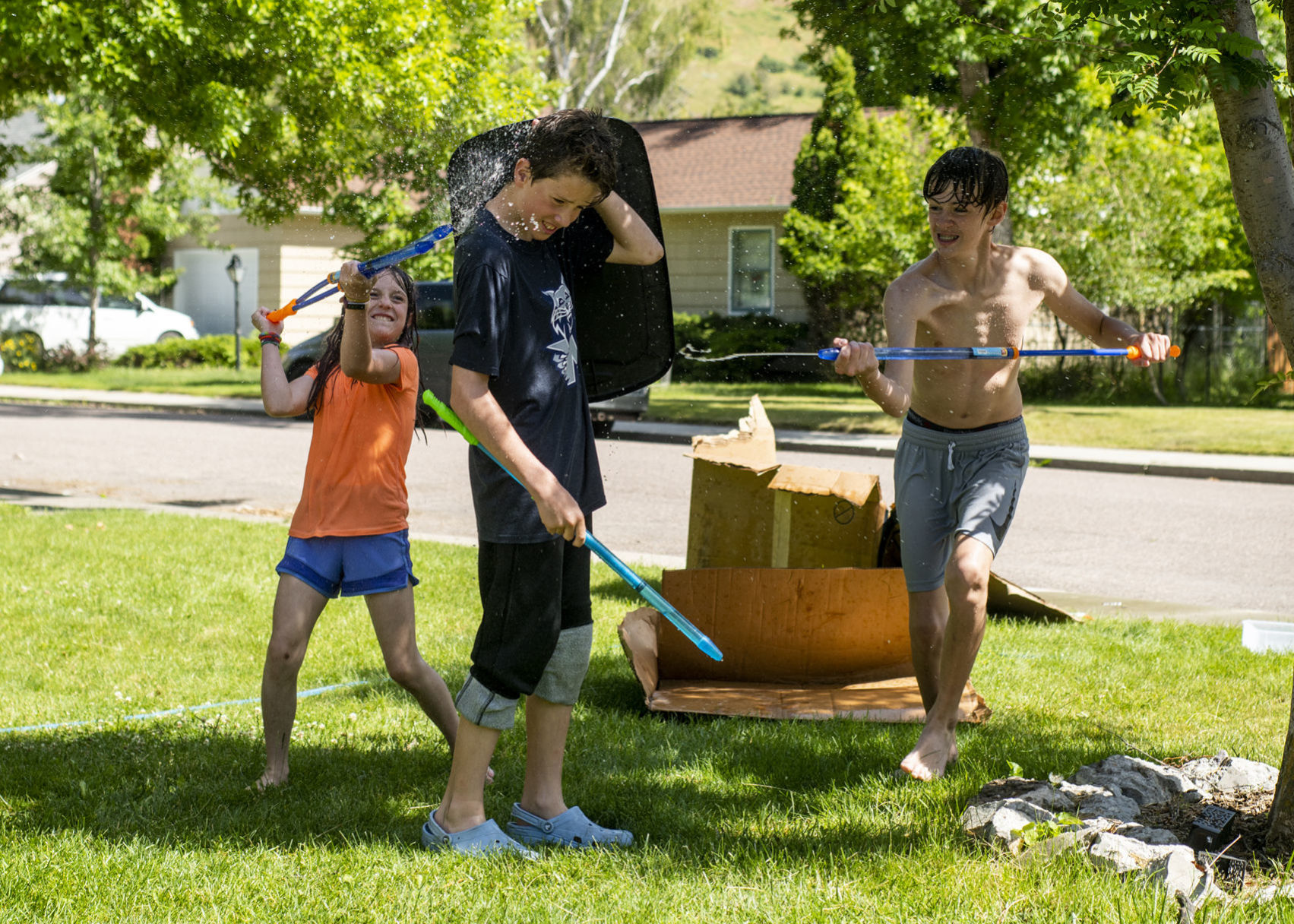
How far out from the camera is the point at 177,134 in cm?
915

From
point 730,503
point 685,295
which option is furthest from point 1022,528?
point 685,295

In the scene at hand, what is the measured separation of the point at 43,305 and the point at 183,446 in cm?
1815

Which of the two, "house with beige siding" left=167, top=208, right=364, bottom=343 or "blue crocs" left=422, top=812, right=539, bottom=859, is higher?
"house with beige siding" left=167, top=208, right=364, bottom=343

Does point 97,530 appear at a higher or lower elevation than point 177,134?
lower

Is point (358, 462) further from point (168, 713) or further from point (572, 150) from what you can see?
point (168, 713)

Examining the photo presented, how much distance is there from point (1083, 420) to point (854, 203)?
466 centimetres

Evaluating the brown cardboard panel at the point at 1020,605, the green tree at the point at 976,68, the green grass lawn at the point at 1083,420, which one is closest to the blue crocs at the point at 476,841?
the green tree at the point at 976,68

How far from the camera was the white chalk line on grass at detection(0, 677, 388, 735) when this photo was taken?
408cm

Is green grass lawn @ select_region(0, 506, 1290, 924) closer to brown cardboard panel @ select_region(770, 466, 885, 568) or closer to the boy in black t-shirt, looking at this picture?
the boy in black t-shirt

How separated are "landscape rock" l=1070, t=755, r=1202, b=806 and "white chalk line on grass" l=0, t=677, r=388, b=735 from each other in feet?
8.38

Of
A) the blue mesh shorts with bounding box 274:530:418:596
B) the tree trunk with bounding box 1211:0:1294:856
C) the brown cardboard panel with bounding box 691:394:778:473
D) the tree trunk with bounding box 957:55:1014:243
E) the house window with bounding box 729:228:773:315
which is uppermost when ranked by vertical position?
the tree trunk with bounding box 957:55:1014:243

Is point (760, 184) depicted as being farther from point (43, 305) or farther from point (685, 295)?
point (43, 305)

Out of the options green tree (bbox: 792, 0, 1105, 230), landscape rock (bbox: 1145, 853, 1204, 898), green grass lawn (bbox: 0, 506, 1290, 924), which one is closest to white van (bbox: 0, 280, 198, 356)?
green tree (bbox: 792, 0, 1105, 230)

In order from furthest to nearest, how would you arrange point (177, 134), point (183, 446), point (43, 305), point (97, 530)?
point (43, 305)
point (183, 446)
point (177, 134)
point (97, 530)
